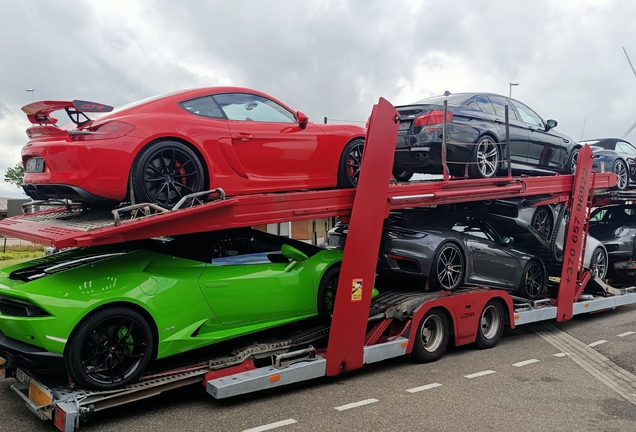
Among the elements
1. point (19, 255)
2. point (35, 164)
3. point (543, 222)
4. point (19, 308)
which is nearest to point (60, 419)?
point (19, 308)

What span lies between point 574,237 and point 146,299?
23.0 ft

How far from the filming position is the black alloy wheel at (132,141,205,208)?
476cm

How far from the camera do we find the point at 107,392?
4.36 m

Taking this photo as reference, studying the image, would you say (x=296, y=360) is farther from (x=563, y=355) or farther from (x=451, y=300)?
(x=563, y=355)

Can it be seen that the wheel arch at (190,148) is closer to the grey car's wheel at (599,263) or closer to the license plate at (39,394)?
the license plate at (39,394)

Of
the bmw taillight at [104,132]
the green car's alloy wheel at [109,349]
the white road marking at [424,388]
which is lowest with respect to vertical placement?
the white road marking at [424,388]

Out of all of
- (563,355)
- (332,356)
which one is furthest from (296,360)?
(563,355)

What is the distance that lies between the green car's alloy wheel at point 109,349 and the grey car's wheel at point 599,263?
8212 millimetres

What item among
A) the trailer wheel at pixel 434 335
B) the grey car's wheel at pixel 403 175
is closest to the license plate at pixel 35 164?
the trailer wheel at pixel 434 335

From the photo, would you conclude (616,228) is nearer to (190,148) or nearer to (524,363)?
(524,363)

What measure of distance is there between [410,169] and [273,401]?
12.6 feet

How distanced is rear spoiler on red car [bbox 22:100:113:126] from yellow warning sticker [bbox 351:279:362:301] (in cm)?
288

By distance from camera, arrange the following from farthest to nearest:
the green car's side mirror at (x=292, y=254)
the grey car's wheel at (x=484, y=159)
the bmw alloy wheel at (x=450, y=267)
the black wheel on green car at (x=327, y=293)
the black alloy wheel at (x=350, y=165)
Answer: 1. the grey car's wheel at (x=484, y=159)
2. the bmw alloy wheel at (x=450, y=267)
3. the black alloy wheel at (x=350, y=165)
4. the black wheel on green car at (x=327, y=293)
5. the green car's side mirror at (x=292, y=254)

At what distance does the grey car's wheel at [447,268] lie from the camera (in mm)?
6887
